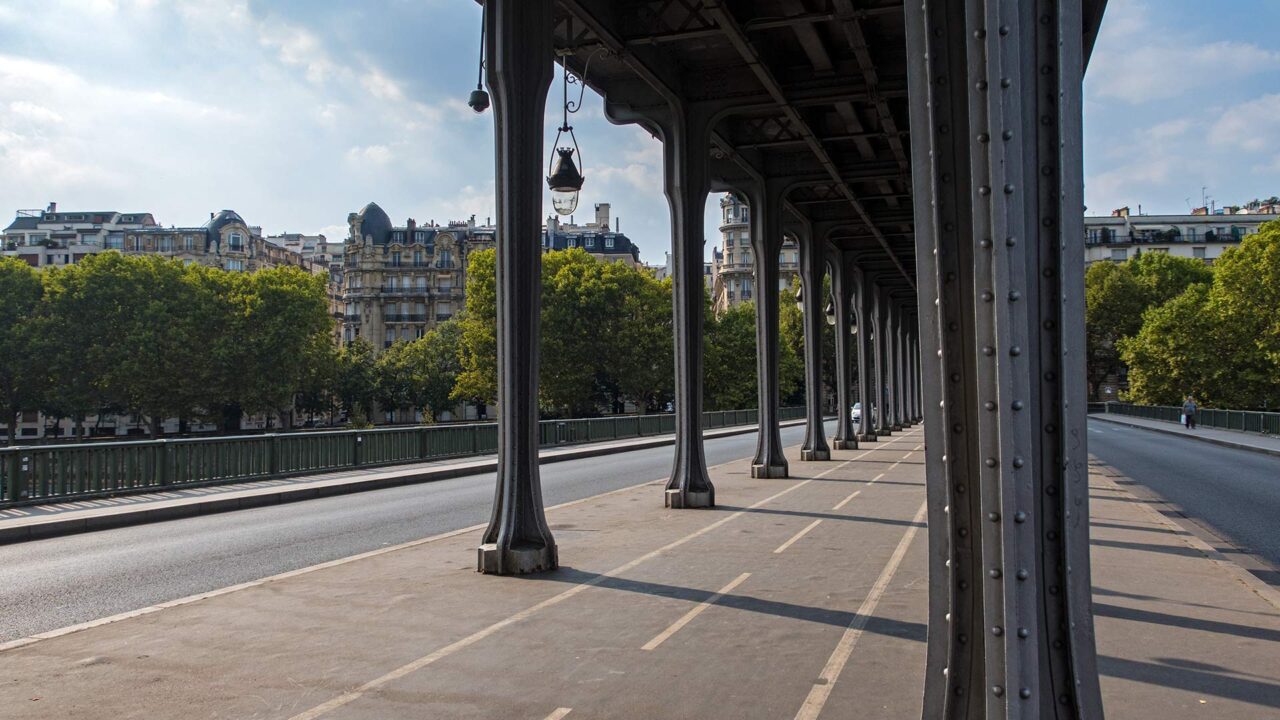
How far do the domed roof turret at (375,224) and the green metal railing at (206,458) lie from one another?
10323 cm

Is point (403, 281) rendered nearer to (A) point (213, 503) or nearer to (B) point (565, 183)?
(A) point (213, 503)

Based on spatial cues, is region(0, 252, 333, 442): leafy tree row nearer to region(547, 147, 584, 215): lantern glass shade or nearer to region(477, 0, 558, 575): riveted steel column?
region(547, 147, 584, 215): lantern glass shade

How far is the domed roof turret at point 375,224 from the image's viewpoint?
13125 centimetres

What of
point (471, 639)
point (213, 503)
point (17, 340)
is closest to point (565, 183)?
point (471, 639)

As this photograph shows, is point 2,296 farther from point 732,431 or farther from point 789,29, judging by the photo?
point 789,29

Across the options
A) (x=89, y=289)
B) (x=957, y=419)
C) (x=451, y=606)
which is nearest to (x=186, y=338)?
(x=89, y=289)

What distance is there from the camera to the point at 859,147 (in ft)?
79.3

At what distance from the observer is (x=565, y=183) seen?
42.6 ft

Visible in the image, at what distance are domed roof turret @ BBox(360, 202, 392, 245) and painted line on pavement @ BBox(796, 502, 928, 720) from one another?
126240mm

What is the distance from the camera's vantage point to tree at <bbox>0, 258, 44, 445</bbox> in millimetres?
65438

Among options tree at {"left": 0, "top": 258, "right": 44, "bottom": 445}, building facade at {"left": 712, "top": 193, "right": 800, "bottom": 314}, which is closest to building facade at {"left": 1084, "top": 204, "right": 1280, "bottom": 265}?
building facade at {"left": 712, "top": 193, "right": 800, "bottom": 314}

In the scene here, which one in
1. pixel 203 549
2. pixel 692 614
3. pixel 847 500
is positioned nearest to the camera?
A: pixel 692 614

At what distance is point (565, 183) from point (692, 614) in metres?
6.35

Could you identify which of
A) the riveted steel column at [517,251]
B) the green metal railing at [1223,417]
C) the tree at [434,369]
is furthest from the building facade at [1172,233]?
the riveted steel column at [517,251]
